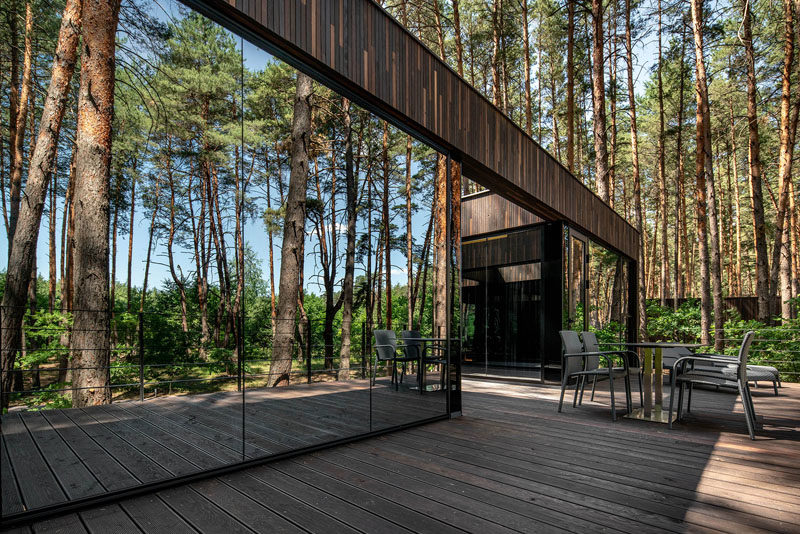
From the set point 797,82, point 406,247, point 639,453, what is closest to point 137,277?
point 406,247

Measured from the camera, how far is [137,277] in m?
1.94

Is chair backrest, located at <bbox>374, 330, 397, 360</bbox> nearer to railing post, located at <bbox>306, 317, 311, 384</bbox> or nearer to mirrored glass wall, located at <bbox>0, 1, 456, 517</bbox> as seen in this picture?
mirrored glass wall, located at <bbox>0, 1, 456, 517</bbox>

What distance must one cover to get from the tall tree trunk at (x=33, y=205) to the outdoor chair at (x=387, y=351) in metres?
1.95

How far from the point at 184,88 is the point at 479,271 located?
19.8ft

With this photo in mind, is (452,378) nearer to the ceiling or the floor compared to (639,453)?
nearer to the ceiling

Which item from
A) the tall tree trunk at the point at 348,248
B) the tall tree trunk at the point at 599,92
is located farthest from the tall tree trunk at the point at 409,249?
the tall tree trunk at the point at 599,92

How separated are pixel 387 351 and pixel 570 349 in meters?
2.10

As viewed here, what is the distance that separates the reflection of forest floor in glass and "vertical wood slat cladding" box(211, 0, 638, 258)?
2.11 m

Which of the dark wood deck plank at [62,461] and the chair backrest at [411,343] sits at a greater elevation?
the chair backrest at [411,343]

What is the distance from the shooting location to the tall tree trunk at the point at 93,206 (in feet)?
5.79

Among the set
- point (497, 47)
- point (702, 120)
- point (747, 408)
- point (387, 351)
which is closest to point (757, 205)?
point (702, 120)

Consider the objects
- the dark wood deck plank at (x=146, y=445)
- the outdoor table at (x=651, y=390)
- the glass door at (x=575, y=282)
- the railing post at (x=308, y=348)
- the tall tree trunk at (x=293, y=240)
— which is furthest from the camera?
the glass door at (x=575, y=282)

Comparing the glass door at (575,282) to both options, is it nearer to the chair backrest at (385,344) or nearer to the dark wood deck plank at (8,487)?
the chair backrest at (385,344)

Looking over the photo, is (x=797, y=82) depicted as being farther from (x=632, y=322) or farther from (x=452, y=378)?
(x=452, y=378)
